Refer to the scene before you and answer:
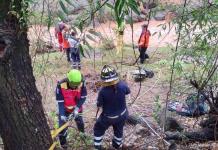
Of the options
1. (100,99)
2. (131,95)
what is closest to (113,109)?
(100,99)

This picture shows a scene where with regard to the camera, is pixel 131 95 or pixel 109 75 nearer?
pixel 109 75

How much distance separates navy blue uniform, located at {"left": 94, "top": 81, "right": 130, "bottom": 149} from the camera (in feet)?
22.3

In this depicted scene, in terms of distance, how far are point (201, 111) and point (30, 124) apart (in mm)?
4256

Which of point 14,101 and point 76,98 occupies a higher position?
point 14,101

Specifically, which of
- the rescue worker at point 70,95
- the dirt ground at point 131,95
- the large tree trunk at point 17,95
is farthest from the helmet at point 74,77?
the large tree trunk at point 17,95

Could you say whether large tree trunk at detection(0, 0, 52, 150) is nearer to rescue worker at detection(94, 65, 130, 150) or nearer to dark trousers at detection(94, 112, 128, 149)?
rescue worker at detection(94, 65, 130, 150)

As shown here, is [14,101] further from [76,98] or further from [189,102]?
[189,102]

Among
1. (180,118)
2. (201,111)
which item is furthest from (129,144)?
(180,118)

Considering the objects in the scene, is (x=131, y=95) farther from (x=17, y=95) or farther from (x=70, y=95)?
(x=17, y=95)

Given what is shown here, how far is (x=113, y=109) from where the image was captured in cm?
697

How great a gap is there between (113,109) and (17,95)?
291cm

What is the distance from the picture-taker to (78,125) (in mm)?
8047

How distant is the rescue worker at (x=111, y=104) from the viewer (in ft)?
21.6

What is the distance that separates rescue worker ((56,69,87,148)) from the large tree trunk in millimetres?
2620
